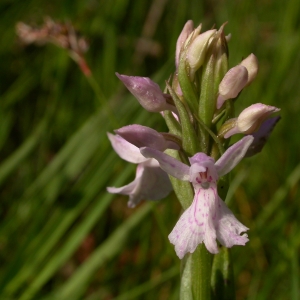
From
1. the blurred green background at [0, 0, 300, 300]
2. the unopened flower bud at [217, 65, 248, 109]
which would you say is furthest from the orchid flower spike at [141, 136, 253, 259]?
the blurred green background at [0, 0, 300, 300]

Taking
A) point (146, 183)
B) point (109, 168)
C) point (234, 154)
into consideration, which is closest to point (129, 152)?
point (146, 183)

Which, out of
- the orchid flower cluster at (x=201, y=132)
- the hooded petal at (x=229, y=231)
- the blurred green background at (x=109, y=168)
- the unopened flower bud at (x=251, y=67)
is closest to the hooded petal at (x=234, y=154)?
the orchid flower cluster at (x=201, y=132)

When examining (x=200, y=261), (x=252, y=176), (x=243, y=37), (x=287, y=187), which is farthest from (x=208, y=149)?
(x=243, y=37)

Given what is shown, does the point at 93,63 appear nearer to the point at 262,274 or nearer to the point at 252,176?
the point at 252,176

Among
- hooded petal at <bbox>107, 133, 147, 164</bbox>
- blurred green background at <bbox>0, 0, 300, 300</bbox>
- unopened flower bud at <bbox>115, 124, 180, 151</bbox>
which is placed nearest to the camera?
unopened flower bud at <bbox>115, 124, 180, 151</bbox>

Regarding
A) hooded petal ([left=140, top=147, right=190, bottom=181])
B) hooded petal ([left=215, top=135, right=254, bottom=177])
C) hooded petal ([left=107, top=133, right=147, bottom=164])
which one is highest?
hooded petal ([left=107, top=133, right=147, bottom=164])

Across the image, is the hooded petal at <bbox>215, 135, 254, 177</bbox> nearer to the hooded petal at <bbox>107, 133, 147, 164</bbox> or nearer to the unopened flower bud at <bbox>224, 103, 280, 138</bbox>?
the unopened flower bud at <bbox>224, 103, 280, 138</bbox>

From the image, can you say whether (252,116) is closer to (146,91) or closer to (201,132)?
(201,132)

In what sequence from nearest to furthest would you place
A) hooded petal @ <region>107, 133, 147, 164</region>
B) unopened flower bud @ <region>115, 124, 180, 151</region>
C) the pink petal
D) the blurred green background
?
Result: the pink petal, unopened flower bud @ <region>115, 124, 180, 151</region>, hooded petal @ <region>107, 133, 147, 164</region>, the blurred green background
